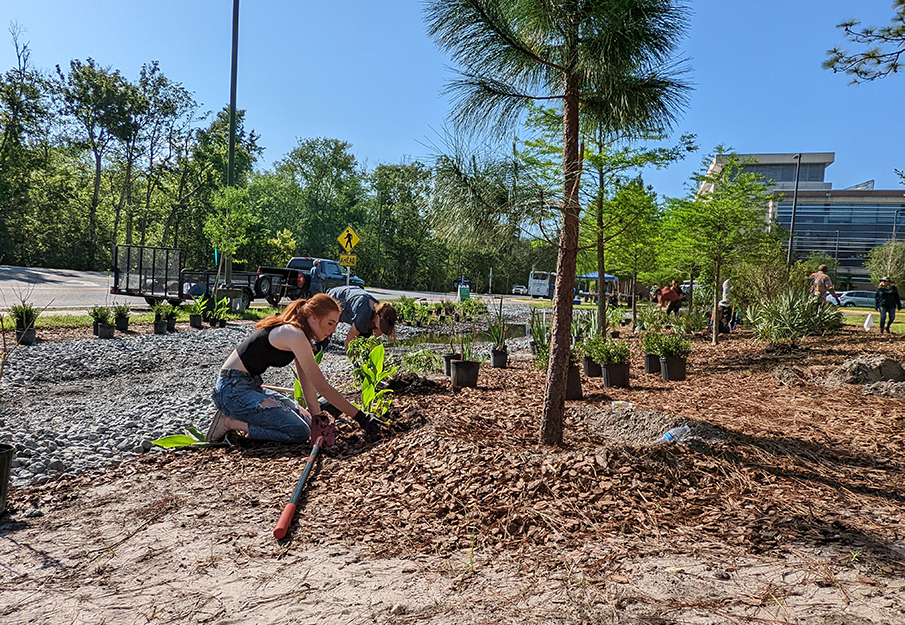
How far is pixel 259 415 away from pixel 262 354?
1.50 ft

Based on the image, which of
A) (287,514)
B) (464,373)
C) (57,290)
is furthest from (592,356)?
(57,290)

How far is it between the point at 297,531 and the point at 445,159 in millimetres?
2473

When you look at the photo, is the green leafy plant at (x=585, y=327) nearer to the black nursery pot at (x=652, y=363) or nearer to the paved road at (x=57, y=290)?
the black nursery pot at (x=652, y=363)

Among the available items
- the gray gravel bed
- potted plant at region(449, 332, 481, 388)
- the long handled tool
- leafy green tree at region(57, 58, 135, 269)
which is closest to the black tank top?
the gray gravel bed

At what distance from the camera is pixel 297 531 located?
2801 millimetres

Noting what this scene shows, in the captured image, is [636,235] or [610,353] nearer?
[610,353]

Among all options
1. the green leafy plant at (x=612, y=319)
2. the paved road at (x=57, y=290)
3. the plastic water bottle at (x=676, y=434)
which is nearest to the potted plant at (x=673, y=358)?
the plastic water bottle at (x=676, y=434)

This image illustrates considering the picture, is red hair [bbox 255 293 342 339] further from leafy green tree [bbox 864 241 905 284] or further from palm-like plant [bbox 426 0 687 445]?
leafy green tree [bbox 864 241 905 284]

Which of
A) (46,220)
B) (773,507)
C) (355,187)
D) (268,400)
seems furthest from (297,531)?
(355,187)

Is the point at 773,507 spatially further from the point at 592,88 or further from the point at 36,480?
the point at 36,480

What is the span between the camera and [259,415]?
418cm

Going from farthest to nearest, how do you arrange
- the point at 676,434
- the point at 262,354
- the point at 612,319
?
the point at 612,319
the point at 262,354
the point at 676,434

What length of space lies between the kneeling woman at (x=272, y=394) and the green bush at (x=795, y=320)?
27.5 ft

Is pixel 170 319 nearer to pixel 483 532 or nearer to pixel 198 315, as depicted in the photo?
pixel 198 315
